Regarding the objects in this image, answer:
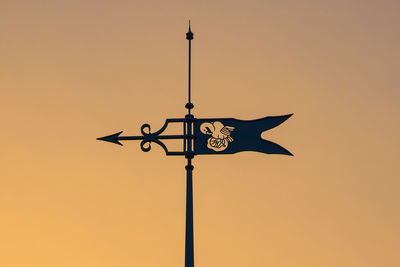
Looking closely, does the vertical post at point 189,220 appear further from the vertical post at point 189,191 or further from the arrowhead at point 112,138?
the arrowhead at point 112,138

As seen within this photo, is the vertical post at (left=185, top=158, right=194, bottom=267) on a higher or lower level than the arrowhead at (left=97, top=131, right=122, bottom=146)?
lower

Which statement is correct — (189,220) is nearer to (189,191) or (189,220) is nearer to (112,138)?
(189,191)

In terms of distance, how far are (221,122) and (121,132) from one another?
1835mm

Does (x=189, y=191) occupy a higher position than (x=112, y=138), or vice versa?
(x=112, y=138)

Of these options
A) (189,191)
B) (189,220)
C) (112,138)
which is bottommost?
(189,220)

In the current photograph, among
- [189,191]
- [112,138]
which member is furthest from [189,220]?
[112,138]

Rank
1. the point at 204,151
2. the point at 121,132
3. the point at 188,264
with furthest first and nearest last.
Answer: the point at 121,132 → the point at 204,151 → the point at 188,264

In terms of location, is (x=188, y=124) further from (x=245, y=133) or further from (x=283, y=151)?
(x=283, y=151)

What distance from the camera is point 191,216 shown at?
8672 millimetres

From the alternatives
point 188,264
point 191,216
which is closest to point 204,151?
point 191,216

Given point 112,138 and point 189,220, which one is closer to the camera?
point 189,220

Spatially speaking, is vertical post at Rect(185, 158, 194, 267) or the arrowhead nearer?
vertical post at Rect(185, 158, 194, 267)

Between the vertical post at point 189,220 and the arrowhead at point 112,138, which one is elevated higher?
the arrowhead at point 112,138

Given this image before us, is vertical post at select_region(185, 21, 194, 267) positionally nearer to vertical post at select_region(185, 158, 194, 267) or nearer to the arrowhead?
vertical post at select_region(185, 158, 194, 267)
